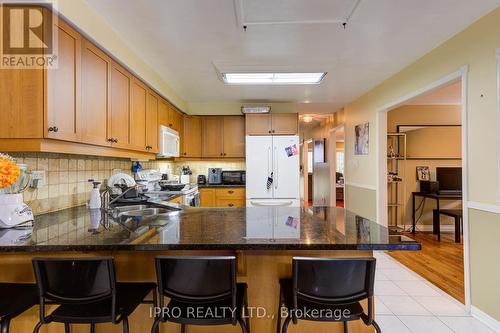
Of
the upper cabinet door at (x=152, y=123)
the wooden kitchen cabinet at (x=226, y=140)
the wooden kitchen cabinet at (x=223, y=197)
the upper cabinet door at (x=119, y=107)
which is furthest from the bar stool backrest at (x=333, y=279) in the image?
the wooden kitchen cabinet at (x=226, y=140)

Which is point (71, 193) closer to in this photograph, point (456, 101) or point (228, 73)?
point (228, 73)

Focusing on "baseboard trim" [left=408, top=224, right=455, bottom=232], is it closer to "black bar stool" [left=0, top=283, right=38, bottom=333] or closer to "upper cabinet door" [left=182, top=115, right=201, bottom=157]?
"upper cabinet door" [left=182, top=115, right=201, bottom=157]

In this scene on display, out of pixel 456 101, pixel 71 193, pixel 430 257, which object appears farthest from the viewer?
pixel 456 101

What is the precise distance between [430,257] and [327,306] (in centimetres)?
313

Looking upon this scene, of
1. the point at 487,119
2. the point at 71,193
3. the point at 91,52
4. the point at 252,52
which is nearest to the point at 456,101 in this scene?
the point at 487,119

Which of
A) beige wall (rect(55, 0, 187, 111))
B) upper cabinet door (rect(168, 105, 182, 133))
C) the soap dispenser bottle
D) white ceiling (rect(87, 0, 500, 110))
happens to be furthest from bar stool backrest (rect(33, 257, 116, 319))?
upper cabinet door (rect(168, 105, 182, 133))

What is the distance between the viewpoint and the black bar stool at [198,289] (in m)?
1.10

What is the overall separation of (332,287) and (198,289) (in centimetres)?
58

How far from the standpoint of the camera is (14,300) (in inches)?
46.0

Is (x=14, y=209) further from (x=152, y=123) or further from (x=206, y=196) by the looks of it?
(x=206, y=196)

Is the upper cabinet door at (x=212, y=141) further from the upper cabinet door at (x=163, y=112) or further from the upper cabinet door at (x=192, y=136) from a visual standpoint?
the upper cabinet door at (x=163, y=112)

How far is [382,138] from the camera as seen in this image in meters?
3.66

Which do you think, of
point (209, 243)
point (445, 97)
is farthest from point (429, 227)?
point (209, 243)

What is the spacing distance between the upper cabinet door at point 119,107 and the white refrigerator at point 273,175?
2.23 m
